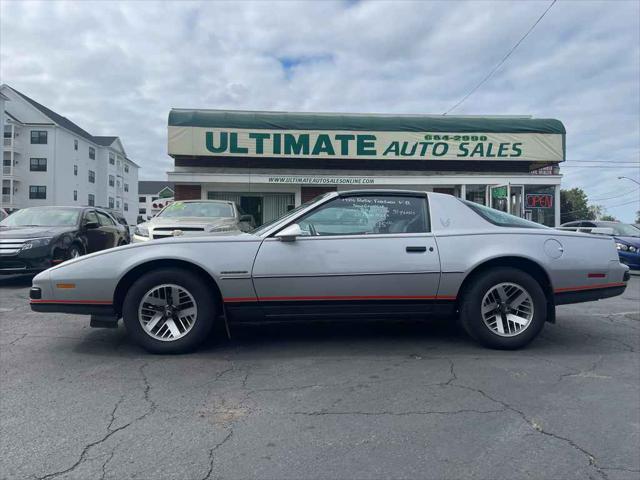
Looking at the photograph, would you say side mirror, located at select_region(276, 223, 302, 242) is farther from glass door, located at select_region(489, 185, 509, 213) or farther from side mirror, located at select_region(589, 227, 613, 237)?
glass door, located at select_region(489, 185, 509, 213)

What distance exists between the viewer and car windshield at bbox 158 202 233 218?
31.2ft

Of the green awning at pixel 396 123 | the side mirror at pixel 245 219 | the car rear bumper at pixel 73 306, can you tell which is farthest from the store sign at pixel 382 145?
the car rear bumper at pixel 73 306

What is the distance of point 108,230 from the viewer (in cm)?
1073

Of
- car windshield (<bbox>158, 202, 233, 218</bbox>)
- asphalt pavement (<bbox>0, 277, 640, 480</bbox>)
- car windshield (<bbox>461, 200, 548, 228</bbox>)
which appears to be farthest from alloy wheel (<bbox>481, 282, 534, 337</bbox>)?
car windshield (<bbox>158, 202, 233, 218</bbox>)

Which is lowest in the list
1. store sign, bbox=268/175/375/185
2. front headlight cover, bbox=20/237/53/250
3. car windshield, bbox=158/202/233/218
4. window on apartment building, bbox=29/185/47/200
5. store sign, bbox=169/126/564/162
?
front headlight cover, bbox=20/237/53/250

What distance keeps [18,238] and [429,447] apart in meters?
8.03

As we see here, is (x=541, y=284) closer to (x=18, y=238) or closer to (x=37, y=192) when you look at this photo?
(x=18, y=238)

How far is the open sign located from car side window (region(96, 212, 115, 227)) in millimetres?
14786

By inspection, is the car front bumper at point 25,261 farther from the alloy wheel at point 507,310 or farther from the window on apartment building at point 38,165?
the window on apartment building at point 38,165

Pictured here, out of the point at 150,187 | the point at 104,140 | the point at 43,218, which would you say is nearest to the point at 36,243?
the point at 43,218

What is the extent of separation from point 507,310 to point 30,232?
8.00 m

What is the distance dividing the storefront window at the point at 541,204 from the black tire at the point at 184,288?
16.6m

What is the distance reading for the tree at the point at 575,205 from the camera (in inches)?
2481

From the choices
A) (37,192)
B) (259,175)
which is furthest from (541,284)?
(37,192)
